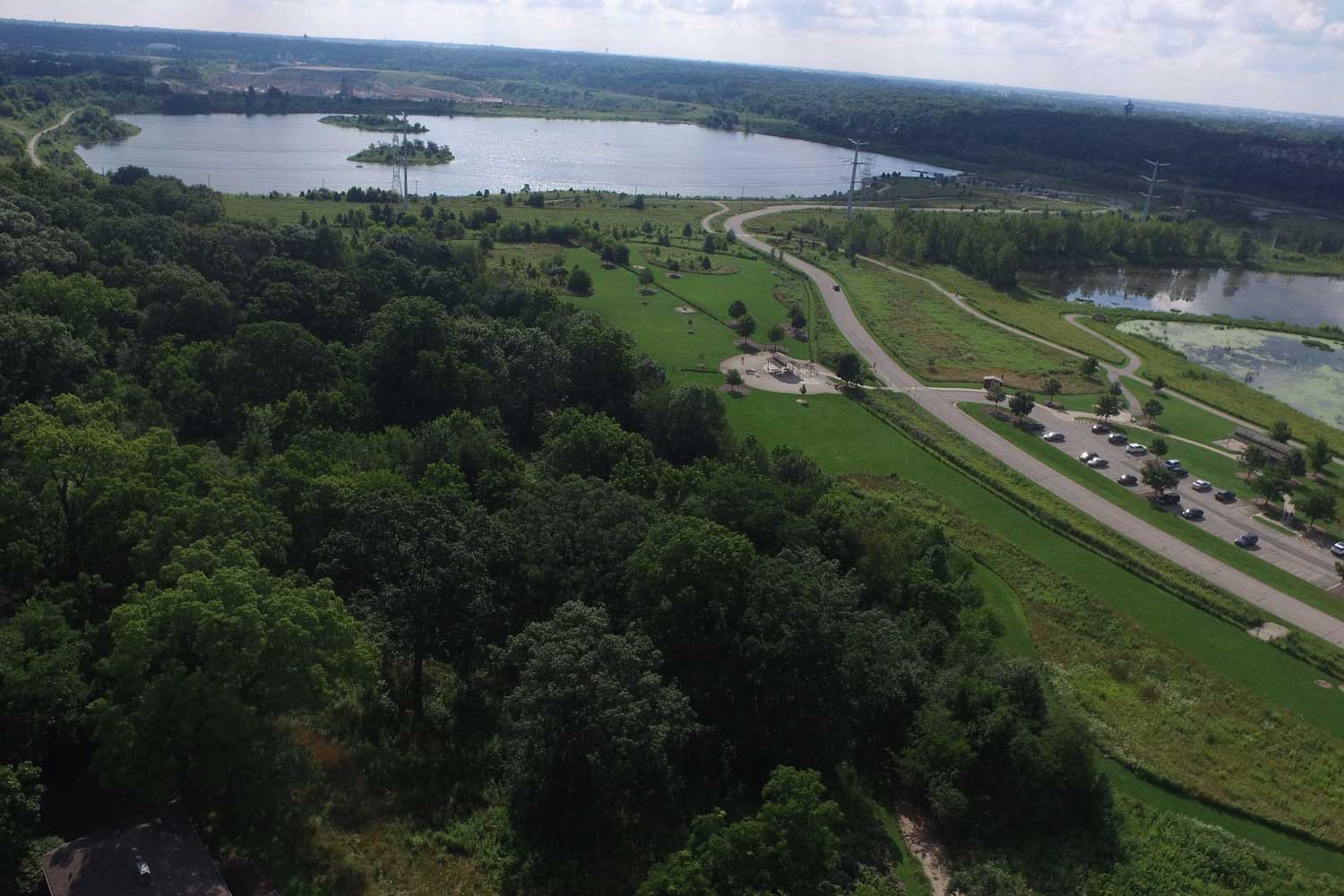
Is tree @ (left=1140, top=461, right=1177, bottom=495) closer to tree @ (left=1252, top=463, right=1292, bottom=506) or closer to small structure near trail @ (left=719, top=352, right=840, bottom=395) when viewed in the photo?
tree @ (left=1252, top=463, right=1292, bottom=506)

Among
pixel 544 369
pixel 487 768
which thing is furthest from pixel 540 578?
pixel 544 369

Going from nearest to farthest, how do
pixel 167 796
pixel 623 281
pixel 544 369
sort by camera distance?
pixel 167 796, pixel 544 369, pixel 623 281

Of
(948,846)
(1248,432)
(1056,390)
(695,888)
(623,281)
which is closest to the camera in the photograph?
(695,888)

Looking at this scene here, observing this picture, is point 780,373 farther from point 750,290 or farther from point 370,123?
point 370,123

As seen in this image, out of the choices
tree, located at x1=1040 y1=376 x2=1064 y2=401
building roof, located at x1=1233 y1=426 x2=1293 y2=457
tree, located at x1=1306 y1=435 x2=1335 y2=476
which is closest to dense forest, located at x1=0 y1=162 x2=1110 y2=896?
tree, located at x1=1040 y1=376 x2=1064 y2=401

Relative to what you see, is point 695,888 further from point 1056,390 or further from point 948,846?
point 1056,390

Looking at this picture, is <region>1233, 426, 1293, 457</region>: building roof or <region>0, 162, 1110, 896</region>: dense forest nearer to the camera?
<region>0, 162, 1110, 896</region>: dense forest

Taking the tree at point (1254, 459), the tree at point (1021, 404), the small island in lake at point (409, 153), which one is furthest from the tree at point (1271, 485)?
the small island in lake at point (409, 153)
